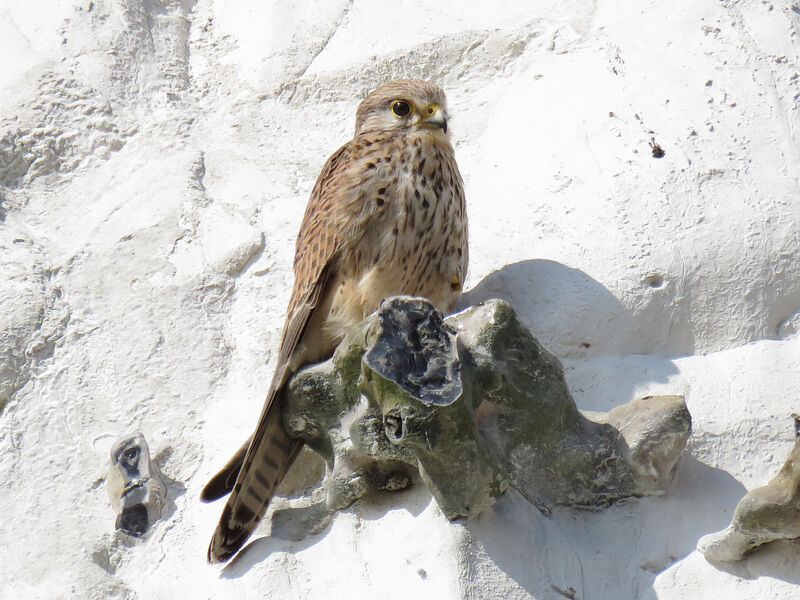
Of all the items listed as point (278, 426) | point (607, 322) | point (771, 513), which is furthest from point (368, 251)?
point (771, 513)

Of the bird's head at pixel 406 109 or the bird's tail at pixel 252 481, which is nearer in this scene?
the bird's tail at pixel 252 481

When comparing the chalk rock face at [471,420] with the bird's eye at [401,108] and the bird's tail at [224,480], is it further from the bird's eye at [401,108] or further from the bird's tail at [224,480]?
the bird's eye at [401,108]

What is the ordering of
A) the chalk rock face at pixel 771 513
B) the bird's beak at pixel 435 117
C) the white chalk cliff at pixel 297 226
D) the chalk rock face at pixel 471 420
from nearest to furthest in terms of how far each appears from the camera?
the chalk rock face at pixel 771 513
the chalk rock face at pixel 471 420
the white chalk cliff at pixel 297 226
the bird's beak at pixel 435 117

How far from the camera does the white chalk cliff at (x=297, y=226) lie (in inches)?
94.7

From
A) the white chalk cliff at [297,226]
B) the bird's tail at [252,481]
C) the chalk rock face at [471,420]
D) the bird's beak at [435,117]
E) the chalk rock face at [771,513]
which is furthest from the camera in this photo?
the bird's beak at [435,117]

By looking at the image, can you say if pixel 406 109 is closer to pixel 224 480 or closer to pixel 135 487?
pixel 224 480

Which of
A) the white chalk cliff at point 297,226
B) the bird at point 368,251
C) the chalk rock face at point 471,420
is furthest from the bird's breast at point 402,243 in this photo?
the chalk rock face at point 471,420

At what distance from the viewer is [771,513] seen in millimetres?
2061

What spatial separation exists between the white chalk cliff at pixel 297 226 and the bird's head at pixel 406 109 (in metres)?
0.35

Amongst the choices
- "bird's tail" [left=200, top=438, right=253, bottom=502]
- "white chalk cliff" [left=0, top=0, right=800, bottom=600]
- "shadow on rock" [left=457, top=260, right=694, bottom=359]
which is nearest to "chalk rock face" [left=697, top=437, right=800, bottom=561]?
"white chalk cliff" [left=0, top=0, right=800, bottom=600]

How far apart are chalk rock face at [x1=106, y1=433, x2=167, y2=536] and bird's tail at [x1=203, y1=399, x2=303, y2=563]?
24 cm

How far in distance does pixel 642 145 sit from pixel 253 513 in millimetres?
1671

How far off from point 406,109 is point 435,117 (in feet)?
0.36

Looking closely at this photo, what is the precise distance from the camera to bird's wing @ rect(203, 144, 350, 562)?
2539 mm
